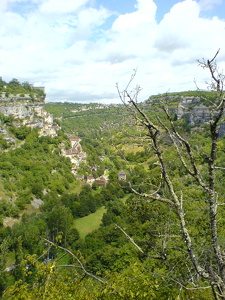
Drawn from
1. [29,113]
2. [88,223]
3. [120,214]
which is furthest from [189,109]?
[88,223]

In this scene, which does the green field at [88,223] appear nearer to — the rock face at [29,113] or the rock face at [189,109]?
the rock face at [29,113]

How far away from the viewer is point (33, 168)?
37.5 metres

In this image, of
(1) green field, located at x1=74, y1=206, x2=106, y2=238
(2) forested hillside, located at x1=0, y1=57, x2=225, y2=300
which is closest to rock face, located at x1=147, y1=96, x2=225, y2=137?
(2) forested hillside, located at x1=0, y1=57, x2=225, y2=300

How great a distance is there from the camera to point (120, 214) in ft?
90.8

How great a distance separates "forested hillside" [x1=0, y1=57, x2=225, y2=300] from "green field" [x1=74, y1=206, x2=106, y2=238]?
13 cm

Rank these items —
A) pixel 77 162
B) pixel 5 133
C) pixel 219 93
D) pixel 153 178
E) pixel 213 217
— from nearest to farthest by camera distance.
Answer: pixel 219 93 < pixel 213 217 < pixel 153 178 < pixel 5 133 < pixel 77 162

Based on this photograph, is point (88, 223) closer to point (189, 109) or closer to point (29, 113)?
point (29, 113)

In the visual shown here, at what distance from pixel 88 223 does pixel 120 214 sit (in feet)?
15.5

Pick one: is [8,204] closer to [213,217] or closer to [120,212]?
[120,212]

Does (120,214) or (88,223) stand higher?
(120,214)

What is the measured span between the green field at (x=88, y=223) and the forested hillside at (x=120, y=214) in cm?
13

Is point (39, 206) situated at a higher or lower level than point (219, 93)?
lower

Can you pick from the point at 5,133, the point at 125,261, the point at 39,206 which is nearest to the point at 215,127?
the point at 125,261

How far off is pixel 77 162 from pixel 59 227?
2818 centimetres
